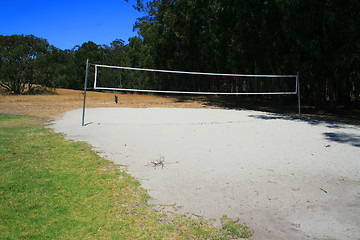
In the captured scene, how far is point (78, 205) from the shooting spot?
3.42 metres

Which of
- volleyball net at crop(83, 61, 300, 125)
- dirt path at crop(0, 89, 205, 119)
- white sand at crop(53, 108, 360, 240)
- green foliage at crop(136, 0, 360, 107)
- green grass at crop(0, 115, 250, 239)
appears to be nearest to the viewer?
green grass at crop(0, 115, 250, 239)

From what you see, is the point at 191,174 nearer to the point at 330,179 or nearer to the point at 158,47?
the point at 330,179

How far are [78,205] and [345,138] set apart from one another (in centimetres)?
713

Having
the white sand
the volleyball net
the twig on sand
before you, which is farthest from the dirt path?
the twig on sand

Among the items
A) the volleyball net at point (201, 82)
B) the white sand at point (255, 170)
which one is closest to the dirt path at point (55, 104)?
the volleyball net at point (201, 82)

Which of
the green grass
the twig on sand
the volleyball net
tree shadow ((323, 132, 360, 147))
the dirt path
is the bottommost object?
the green grass

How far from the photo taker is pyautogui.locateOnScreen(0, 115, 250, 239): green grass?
2.88 m

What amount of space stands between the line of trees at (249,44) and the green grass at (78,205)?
10824 mm

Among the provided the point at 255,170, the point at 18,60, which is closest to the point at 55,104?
the point at 18,60

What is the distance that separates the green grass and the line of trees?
35.5 feet

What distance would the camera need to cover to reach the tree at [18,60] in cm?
2416

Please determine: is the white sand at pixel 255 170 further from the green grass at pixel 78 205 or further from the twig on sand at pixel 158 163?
the green grass at pixel 78 205

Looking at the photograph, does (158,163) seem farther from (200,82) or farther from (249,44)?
(200,82)

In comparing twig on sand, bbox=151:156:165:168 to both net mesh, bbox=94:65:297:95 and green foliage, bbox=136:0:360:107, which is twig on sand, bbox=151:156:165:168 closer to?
net mesh, bbox=94:65:297:95
